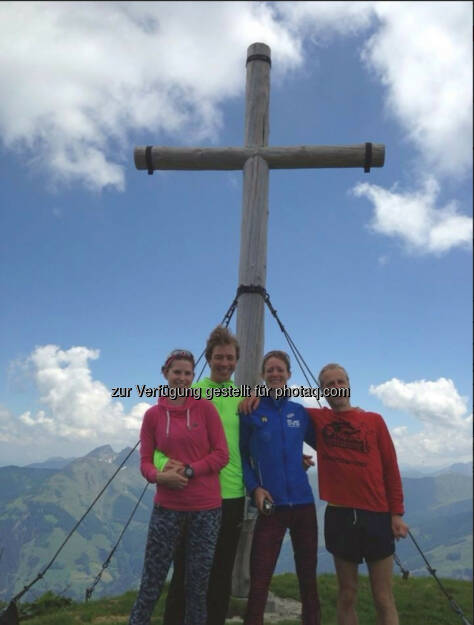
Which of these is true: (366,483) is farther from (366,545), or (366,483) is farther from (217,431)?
(217,431)

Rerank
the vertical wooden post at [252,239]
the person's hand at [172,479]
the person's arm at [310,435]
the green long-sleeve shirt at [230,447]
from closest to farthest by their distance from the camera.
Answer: the person's hand at [172,479] < the green long-sleeve shirt at [230,447] < the person's arm at [310,435] < the vertical wooden post at [252,239]

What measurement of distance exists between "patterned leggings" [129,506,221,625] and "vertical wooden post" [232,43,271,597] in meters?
1.77

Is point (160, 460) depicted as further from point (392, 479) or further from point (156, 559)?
point (392, 479)

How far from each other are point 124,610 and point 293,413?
5256 millimetres

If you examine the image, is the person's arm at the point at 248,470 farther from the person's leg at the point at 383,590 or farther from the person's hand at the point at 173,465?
the person's leg at the point at 383,590

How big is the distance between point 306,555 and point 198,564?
2.93 feet

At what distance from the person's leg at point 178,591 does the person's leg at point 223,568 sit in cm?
10

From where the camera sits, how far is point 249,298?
5.52m

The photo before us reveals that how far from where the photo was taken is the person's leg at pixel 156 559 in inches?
128

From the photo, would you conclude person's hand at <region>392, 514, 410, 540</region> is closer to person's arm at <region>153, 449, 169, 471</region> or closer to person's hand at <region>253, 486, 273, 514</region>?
person's hand at <region>253, 486, 273, 514</region>

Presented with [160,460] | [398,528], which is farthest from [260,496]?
[398,528]

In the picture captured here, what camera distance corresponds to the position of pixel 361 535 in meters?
3.49

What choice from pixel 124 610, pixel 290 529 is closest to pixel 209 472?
pixel 290 529

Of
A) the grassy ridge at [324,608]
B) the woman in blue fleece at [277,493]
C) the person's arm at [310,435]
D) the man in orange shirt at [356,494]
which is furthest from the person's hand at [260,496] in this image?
the grassy ridge at [324,608]
